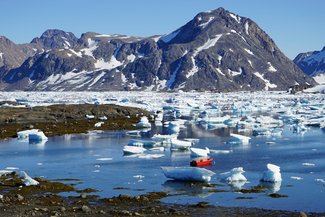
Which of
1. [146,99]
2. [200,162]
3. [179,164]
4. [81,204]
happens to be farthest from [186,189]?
[146,99]

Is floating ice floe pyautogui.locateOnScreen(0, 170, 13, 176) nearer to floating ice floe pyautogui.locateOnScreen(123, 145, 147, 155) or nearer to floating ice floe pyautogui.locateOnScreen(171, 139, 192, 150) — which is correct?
floating ice floe pyautogui.locateOnScreen(123, 145, 147, 155)

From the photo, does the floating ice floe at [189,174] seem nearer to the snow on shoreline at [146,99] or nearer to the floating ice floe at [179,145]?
the floating ice floe at [179,145]

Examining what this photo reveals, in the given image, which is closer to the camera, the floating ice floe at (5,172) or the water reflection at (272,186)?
the water reflection at (272,186)

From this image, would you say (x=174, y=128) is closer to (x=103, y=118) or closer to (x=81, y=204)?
(x=103, y=118)

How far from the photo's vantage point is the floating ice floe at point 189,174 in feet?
69.5

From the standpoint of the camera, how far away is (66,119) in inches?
2210

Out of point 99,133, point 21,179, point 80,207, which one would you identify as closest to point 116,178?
point 21,179

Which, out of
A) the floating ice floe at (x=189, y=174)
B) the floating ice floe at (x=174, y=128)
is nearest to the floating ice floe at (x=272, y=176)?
the floating ice floe at (x=189, y=174)

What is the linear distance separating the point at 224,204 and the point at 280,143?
1841cm

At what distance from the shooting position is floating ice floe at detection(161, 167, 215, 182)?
2119 cm

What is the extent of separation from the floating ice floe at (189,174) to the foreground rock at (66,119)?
70.0 ft

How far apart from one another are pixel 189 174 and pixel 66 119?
118 ft

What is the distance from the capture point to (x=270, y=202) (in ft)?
59.4

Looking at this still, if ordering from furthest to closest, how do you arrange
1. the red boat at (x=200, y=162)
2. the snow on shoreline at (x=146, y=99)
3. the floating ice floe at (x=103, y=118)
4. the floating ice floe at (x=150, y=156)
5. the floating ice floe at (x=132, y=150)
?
the snow on shoreline at (x=146, y=99) → the floating ice floe at (x=103, y=118) → the floating ice floe at (x=132, y=150) → the floating ice floe at (x=150, y=156) → the red boat at (x=200, y=162)
